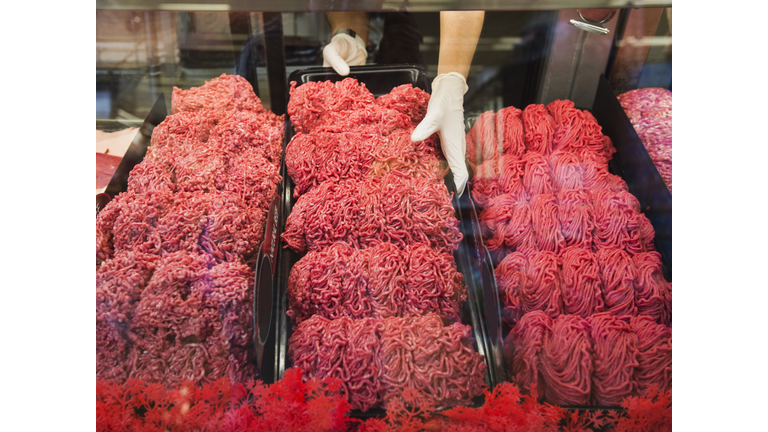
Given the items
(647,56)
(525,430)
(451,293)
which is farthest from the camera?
(647,56)

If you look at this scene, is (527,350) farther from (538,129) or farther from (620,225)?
(538,129)

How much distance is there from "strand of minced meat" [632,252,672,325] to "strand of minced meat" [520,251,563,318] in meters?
0.29

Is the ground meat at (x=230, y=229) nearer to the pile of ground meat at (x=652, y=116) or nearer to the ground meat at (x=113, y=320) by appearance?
the ground meat at (x=113, y=320)

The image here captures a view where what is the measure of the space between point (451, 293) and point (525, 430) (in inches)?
20.6

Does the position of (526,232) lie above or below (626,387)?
above

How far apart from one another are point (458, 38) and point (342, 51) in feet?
2.94

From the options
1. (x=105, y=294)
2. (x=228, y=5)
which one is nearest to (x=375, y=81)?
Answer: (x=228, y=5)

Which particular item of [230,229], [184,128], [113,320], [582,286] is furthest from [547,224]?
[184,128]

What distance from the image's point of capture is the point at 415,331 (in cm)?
142

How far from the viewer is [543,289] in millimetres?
1669

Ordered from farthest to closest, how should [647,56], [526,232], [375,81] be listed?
[375,81]
[647,56]
[526,232]

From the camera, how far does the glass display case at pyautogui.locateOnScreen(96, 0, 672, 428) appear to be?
1371mm

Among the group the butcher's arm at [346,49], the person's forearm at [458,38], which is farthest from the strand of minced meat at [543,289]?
the butcher's arm at [346,49]
